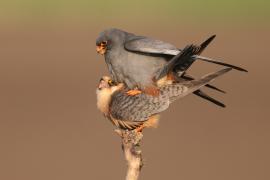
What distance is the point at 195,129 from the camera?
31.0ft

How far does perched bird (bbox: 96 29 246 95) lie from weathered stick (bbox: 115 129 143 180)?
36cm

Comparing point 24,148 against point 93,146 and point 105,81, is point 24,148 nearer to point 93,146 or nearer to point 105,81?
point 93,146

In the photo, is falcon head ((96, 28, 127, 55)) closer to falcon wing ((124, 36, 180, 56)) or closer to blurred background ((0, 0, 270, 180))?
falcon wing ((124, 36, 180, 56))

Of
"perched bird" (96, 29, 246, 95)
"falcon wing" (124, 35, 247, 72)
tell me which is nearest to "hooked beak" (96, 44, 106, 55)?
"perched bird" (96, 29, 246, 95)

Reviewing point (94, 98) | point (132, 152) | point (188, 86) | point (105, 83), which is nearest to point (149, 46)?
point (105, 83)

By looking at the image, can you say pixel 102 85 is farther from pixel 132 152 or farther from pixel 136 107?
pixel 132 152

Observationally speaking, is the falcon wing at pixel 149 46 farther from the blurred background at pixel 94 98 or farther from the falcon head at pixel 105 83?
the blurred background at pixel 94 98

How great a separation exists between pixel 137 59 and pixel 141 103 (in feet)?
1.76

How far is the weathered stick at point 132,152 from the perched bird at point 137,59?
36 cm

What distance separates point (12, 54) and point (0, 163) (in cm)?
413

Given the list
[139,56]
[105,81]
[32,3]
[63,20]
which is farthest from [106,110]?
[32,3]

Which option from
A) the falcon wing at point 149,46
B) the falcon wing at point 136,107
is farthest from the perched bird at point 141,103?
the falcon wing at point 149,46

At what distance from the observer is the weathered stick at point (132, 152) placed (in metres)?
3.97

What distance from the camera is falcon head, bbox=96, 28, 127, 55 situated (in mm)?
4812
